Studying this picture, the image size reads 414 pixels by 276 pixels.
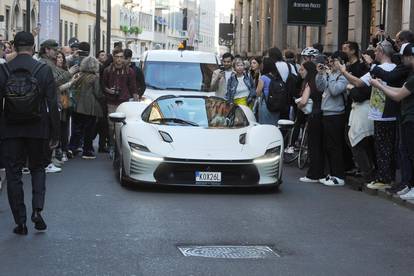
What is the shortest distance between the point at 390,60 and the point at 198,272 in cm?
553

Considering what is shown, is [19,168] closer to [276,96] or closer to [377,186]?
[377,186]

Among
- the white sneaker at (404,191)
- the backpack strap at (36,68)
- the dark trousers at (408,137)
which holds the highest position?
the backpack strap at (36,68)

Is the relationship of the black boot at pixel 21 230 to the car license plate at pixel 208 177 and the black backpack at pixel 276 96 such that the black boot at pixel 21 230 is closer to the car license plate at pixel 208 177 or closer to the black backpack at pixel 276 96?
the car license plate at pixel 208 177

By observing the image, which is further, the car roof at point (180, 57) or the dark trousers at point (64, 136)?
the car roof at point (180, 57)

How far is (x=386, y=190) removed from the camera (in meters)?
11.2

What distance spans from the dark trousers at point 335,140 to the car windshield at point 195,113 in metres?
1.17

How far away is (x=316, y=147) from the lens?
41.4ft

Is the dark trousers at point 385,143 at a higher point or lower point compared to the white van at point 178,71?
lower

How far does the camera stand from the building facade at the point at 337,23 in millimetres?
21234

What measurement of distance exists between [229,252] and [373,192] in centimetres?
447

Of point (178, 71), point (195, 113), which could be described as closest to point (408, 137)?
point (195, 113)

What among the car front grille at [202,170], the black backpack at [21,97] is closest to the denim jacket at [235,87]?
the car front grille at [202,170]

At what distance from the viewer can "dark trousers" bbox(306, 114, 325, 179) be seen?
12539 millimetres

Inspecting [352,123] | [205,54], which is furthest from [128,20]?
[352,123]
